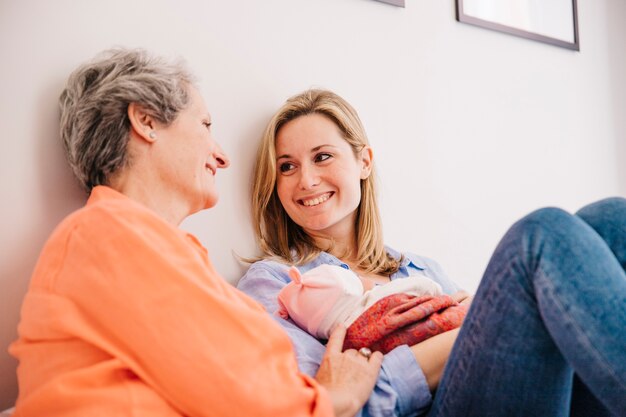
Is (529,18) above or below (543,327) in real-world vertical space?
above

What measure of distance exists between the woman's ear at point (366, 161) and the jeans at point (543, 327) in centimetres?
79

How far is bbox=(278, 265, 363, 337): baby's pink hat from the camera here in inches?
48.7

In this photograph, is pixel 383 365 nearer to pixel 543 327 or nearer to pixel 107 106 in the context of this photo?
pixel 543 327

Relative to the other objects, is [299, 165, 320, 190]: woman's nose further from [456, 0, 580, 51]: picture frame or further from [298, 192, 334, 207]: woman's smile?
[456, 0, 580, 51]: picture frame

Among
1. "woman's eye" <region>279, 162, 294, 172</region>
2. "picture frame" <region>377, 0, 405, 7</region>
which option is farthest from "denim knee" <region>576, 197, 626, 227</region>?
"picture frame" <region>377, 0, 405, 7</region>

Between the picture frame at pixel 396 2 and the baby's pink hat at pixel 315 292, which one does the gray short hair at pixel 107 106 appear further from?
the picture frame at pixel 396 2

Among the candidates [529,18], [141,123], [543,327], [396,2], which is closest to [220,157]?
[141,123]

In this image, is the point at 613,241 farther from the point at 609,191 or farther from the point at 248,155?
the point at 609,191

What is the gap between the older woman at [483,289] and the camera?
2.80ft

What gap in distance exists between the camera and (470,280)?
2.12m

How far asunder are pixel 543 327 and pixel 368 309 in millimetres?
384

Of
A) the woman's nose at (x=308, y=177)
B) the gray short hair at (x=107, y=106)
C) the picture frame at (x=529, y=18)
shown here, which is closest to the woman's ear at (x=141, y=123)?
the gray short hair at (x=107, y=106)

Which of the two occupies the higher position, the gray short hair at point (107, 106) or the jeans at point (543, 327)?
the gray short hair at point (107, 106)

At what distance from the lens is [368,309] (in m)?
1.21
